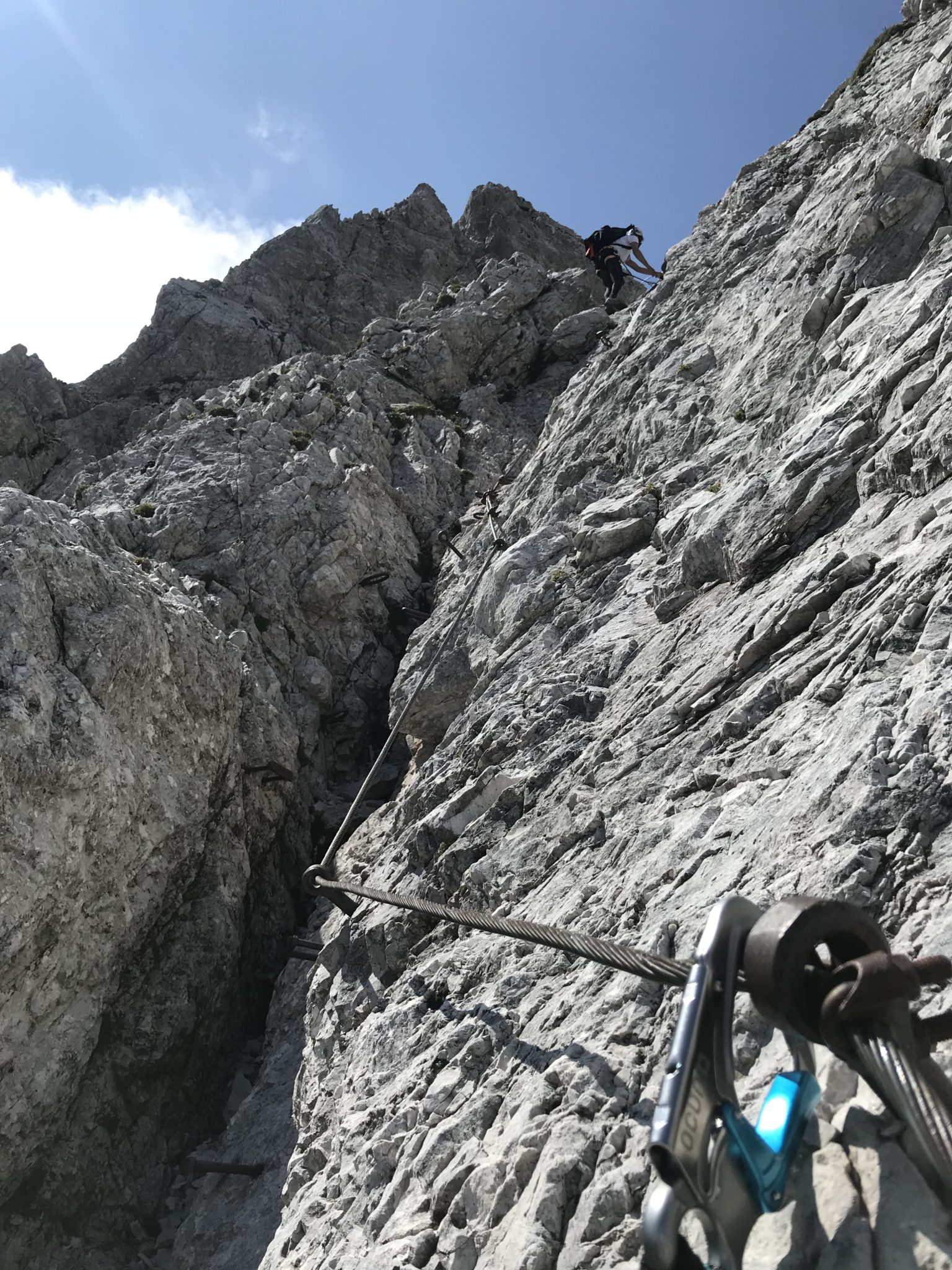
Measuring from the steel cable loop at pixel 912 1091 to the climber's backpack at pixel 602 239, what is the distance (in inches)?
1514

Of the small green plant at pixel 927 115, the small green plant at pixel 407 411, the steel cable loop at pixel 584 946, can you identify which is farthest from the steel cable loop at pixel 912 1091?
the small green plant at pixel 407 411

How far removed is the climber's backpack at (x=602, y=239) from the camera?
38.2 meters

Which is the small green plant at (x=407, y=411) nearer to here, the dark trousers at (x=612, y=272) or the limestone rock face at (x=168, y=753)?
the limestone rock face at (x=168, y=753)

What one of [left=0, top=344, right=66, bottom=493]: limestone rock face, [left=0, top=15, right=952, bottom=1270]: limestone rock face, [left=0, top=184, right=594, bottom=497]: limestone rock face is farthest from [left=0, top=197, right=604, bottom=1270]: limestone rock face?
[left=0, top=184, right=594, bottom=497]: limestone rock face

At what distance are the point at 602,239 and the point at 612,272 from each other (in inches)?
58.0

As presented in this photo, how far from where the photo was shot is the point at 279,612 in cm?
2569

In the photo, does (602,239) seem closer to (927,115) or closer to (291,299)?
(927,115)

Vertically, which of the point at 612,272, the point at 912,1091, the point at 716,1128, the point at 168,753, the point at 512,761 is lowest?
the point at 716,1128

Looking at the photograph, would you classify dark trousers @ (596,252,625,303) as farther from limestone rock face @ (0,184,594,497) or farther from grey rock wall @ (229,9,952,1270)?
grey rock wall @ (229,9,952,1270)

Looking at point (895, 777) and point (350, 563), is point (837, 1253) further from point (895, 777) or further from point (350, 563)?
point (350, 563)

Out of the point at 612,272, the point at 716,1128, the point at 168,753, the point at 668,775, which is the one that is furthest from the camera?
the point at 612,272

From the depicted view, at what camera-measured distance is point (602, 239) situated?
38188mm

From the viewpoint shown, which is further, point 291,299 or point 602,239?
point 291,299

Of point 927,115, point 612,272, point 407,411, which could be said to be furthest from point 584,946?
point 612,272
